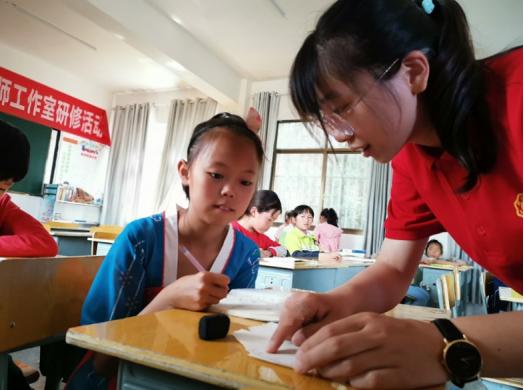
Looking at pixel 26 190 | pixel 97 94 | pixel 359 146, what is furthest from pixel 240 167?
pixel 97 94

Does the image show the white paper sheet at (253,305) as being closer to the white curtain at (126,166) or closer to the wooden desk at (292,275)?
the wooden desk at (292,275)

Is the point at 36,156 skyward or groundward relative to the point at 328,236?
skyward

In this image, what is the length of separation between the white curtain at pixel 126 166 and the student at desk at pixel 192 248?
6.21 m

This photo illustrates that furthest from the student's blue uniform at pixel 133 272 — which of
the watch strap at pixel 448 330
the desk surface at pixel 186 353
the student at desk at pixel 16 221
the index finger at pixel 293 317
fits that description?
the watch strap at pixel 448 330

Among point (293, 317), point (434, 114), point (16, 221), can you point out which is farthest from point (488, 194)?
point (16, 221)

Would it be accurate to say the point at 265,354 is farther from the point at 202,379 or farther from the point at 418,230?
the point at 418,230

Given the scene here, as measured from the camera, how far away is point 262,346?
57 centimetres

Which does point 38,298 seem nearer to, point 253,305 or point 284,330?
→ point 253,305

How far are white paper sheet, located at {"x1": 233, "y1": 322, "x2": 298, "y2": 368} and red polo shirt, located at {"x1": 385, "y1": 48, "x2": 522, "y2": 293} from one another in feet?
1.31

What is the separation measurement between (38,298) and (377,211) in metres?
5.13

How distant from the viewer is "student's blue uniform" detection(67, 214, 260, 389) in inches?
35.4

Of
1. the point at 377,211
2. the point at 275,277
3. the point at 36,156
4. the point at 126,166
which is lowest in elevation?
the point at 275,277

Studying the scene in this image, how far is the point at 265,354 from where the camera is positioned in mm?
530

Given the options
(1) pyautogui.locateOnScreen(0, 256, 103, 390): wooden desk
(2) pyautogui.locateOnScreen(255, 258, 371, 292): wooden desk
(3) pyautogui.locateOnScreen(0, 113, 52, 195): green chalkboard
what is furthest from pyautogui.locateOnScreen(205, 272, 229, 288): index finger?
(3) pyautogui.locateOnScreen(0, 113, 52, 195): green chalkboard
